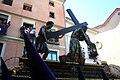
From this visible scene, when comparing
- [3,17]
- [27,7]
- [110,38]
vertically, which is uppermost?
[27,7]

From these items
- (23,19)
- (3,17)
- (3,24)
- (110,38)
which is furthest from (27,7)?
(110,38)

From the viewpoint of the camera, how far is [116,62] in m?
19.3

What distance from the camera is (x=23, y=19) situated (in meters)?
15.5

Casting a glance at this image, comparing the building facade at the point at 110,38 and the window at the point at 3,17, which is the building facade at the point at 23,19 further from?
the building facade at the point at 110,38

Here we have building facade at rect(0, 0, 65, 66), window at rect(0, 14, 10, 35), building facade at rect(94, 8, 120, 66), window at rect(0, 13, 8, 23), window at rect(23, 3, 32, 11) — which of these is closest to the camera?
window at rect(0, 14, 10, 35)

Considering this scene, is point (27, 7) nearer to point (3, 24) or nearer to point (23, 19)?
point (23, 19)

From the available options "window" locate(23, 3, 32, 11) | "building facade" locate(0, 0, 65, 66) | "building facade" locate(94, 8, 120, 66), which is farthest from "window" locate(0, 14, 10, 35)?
"building facade" locate(94, 8, 120, 66)

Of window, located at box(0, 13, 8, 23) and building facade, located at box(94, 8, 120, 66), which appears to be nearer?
window, located at box(0, 13, 8, 23)

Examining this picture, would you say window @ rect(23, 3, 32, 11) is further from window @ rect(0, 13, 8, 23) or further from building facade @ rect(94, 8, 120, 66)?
building facade @ rect(94, 8, 120, 66)

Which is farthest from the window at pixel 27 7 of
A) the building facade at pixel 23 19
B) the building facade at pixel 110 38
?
the building facade at pixel 110 38

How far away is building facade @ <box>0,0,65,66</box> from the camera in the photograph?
43.3ft

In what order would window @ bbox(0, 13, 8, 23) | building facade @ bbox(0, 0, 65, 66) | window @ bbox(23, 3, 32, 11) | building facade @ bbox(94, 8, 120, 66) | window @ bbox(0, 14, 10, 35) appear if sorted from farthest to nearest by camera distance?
building facade @ bbox(94, 8, 120, 66), window @ bbox(23, 3, 32, 11), window @ bbox(0, 13, 8, 23), building facade @ bbox(0, 0, 65, 66), window @ bbox(0, 14, 10, 35)

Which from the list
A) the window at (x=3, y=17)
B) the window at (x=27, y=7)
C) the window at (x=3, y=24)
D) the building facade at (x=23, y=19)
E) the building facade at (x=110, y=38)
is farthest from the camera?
the building facade at (x=110, y=38)

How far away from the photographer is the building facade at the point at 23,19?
1319 cm
